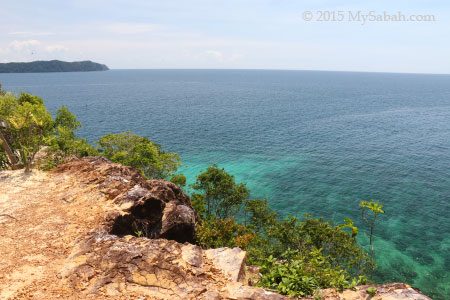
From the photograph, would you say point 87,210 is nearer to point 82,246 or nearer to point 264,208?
point 82,246

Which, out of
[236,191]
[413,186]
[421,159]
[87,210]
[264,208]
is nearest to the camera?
[87,210]

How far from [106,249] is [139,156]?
3146cm

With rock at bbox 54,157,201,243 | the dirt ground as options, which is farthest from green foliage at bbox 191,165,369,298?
the dirt ground

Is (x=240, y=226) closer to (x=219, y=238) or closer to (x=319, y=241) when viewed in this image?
(x=219, y=238)

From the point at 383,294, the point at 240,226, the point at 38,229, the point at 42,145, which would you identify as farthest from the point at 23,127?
the point at 383,294

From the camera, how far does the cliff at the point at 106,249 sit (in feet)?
46.2

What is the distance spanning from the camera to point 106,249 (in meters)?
16.5

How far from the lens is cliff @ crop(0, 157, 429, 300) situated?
1409 centimetres

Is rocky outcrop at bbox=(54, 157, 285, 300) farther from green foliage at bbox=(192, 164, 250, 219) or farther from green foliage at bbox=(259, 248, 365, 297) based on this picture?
Result: green foliage at bbox=(192, 164, 250, 219)

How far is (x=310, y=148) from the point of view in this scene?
91.9 metres

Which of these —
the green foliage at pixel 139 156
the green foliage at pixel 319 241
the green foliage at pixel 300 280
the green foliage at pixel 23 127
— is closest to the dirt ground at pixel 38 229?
the green foliage at pixel 23 127

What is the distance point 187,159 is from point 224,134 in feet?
102

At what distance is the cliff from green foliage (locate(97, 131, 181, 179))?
64.3ft

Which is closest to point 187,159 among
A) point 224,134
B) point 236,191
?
point 224,134
